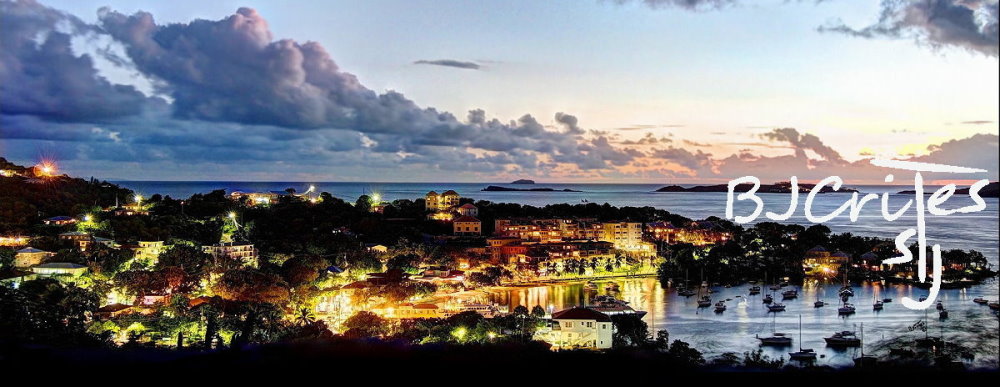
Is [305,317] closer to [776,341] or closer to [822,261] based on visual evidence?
[776,341]

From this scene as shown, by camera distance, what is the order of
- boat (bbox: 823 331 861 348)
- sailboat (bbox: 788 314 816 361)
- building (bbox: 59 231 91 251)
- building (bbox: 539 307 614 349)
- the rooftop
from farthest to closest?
building (bbox: 59 231 91 251), boat (bbox: 823 331 861 348), sailboat (bbox: 788 314 816 361), the rooftop, building (bbox: 539 307 614 349)

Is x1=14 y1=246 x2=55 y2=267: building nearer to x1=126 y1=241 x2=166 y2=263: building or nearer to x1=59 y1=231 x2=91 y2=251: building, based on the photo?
x1=59 y1=231 x2=91 y2=251: building

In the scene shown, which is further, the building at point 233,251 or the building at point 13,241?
the building at point 233,251

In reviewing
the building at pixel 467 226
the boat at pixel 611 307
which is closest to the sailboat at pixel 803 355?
the boat at pixel 611 307

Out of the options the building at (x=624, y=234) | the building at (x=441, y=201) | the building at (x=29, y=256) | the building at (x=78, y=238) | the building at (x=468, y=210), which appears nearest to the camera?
the building at (x=29, y=256)

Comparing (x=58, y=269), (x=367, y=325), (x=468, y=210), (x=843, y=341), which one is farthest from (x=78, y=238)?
(x=468, y=210)

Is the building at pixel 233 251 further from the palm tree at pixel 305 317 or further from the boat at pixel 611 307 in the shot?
the boat at pixel 611 307

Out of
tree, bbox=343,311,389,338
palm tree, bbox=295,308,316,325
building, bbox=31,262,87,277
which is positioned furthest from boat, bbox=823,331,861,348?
building, bbox=31,262,87,277
